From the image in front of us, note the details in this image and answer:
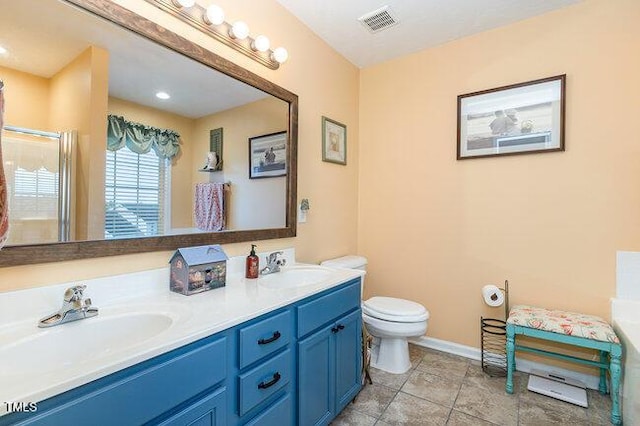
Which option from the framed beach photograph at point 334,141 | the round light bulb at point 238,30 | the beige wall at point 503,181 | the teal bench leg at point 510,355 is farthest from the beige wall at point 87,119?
the teal bench leg at point 510,355

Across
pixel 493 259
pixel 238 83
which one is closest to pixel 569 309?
pixel 493 259

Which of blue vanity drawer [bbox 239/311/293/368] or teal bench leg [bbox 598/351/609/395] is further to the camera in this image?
teal bench leg [bbox 598/351/609/395]

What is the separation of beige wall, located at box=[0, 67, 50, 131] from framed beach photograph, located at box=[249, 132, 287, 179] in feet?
3.16

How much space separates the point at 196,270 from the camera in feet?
4.46

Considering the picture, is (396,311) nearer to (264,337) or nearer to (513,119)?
(264,337)

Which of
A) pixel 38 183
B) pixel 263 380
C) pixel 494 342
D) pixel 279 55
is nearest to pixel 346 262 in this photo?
pixel 494 342

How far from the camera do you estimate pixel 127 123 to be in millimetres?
1284

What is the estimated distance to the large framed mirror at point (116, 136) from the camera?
1.03 m

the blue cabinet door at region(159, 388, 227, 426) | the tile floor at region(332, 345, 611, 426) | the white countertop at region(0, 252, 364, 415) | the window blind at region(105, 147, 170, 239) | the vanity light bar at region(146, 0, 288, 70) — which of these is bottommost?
the tile floor at region(332, 345, 611, 426)

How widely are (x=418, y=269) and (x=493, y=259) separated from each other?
1.87ft

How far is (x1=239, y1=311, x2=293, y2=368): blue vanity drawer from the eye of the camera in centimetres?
110

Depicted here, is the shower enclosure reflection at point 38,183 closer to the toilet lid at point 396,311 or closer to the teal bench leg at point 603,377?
the toilet lid at point 396,311

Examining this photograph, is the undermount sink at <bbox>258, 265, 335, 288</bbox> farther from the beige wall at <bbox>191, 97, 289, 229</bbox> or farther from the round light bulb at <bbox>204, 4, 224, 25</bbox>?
the round light bulb at <bbox>204, 4, 224, 25</bbox>

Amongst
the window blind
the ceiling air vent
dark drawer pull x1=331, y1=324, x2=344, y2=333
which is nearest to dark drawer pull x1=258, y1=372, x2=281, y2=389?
dark drawer pull x1=331, y1=324, x2=344, y2=333
